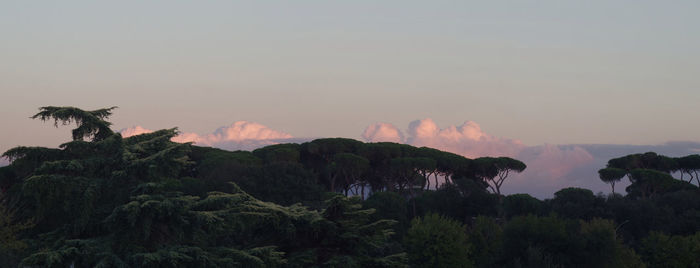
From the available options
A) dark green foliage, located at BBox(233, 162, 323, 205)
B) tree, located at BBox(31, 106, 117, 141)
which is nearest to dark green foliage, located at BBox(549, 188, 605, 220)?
dark green foliage, located at BBox(233, 162, 323, 205)

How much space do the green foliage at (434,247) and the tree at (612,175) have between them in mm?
54248

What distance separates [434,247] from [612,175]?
56.2 m

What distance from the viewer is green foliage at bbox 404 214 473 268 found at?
44.5m

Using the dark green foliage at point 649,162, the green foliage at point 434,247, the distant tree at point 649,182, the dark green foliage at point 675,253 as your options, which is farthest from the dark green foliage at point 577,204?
the green foliage at point 434,247

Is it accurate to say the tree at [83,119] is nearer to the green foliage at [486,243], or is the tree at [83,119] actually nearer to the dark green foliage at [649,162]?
the green foliage at [486,243]

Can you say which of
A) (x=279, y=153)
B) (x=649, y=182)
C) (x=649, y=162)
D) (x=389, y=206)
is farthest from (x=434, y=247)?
(x=649, y=162)

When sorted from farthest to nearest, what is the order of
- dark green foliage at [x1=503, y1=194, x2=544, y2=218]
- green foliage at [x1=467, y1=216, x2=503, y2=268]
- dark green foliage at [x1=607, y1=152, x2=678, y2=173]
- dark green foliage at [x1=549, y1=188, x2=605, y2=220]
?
1. dark green foliage at [x1=607, y1=152, x2=678, y2=173]
2. dark green foliage at [x1=503, y1=194, x2=544, y2=218]
3. dark green foliage at [x1=549, y1=188, x2=605, y2=220]
4. green foliage at [x1=467, y1=216, x2=503, y2=268]

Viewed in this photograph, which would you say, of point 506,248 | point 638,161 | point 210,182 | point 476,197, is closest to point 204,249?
point 506,248

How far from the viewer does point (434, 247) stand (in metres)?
44.3

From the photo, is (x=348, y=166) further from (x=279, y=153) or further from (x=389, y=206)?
(x=389, y=206)

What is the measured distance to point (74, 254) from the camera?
26.7 metres

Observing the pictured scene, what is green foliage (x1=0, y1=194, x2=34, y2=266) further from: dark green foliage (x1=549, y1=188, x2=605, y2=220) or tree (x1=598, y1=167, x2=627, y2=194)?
tree (x1=598, y1=167, x2=627, y2=194)

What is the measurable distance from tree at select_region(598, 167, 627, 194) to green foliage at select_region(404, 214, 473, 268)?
54248mm

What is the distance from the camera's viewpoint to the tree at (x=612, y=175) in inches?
3637
